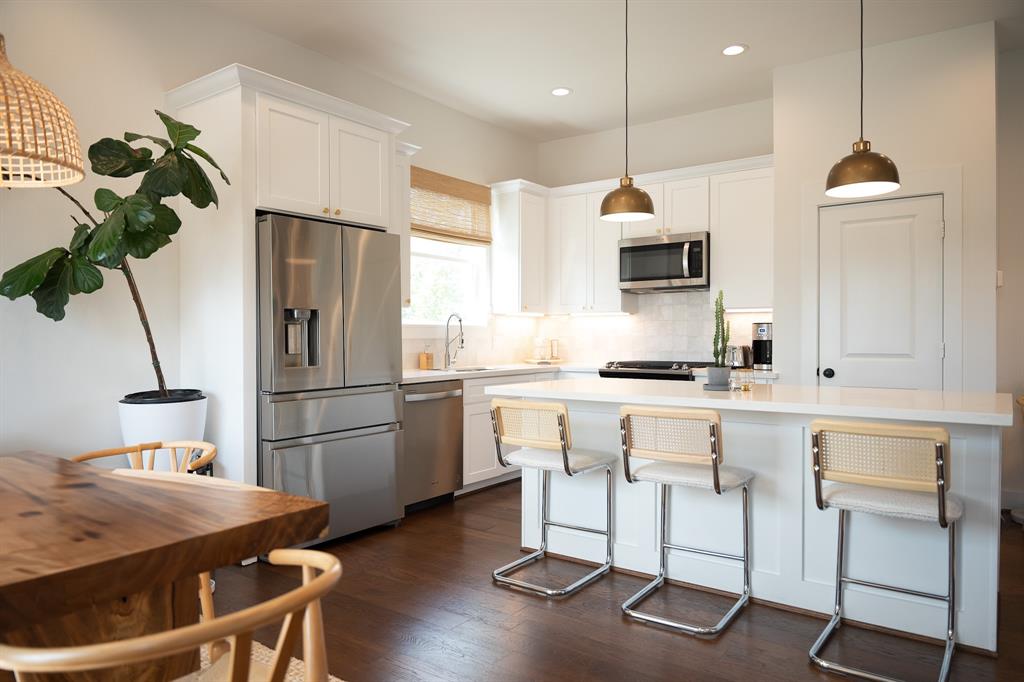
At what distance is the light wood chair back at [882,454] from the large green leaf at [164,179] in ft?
9.19

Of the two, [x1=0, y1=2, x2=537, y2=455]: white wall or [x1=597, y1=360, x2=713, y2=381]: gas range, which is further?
[x1=597, y1=360, x2=713, y2=381]: gas range

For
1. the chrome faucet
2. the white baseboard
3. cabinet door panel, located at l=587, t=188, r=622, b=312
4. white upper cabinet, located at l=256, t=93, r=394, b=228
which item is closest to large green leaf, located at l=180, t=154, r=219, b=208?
white upper cabinet, located at l=256, t=93, r=394, b=228

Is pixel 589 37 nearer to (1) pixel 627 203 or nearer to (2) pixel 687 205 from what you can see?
(1) pixel 627 203

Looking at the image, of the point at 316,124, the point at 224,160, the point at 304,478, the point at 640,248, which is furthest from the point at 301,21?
the point at 640,248

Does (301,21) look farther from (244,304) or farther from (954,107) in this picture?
(954,107)

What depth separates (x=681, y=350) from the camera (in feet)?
18.8

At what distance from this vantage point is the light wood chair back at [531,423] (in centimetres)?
303

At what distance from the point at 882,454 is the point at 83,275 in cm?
322

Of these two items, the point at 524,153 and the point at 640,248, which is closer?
the point at 640,248

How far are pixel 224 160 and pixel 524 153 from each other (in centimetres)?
348

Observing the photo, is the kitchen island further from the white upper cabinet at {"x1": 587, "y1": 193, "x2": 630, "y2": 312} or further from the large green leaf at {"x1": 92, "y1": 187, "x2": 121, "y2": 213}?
the white upper cabinet at {"x1": 587, "y1": 193, "x2": 630, "y2": 312}

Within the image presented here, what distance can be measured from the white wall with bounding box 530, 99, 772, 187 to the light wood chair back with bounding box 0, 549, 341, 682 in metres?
5.20

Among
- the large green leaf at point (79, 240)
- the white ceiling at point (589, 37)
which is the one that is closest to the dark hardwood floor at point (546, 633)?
the large green leaf at point (79, 240)

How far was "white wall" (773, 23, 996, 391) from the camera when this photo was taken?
4031mm
